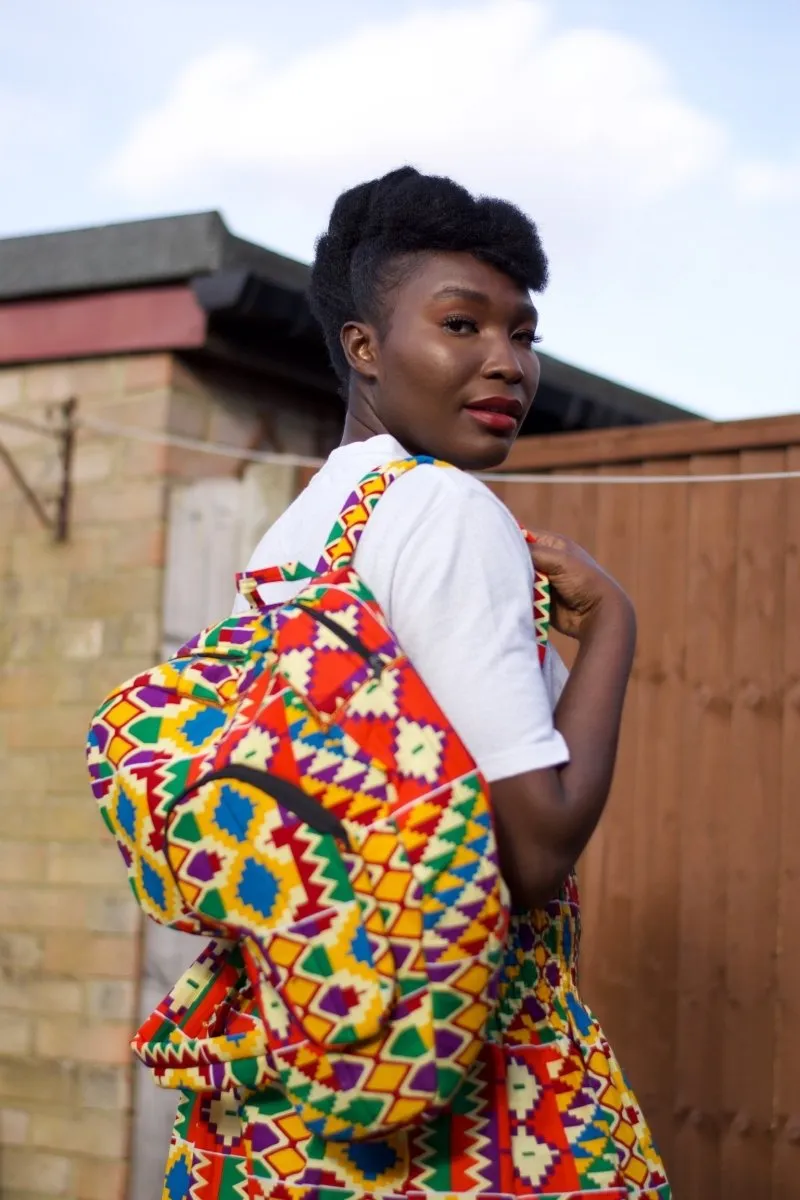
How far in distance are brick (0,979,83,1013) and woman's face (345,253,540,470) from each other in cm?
409

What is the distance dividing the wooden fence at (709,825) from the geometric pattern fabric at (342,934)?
3.20 meters

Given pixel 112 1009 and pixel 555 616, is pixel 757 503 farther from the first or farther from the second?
pixel 555 616

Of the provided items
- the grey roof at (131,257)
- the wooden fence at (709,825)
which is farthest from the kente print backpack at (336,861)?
the grey roof at (131,257)

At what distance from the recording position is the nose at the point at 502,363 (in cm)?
177

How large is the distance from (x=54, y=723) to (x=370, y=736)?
14.5 feet

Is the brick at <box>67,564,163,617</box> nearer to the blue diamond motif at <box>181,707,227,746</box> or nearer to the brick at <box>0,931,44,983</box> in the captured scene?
the brick at <box>0,931,44,983</box>

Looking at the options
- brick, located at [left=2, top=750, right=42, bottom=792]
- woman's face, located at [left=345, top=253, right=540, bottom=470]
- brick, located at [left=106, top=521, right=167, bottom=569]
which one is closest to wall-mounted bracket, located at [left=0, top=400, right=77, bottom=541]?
brick, located at [left=106, top=521, right=167, bottom=569]

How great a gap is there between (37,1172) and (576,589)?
4435mm

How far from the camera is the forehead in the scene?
5.86 ft

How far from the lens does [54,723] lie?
5672mm

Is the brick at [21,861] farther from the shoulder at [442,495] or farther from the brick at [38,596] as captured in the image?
the shoulder at [442,495]

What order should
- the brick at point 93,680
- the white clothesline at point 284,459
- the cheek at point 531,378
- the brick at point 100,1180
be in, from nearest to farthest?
the cheek at point 531,378, the white clothesline at point 284,459, the brick at point 100,1180, the brick at point 93,680

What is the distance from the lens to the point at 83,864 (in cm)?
550

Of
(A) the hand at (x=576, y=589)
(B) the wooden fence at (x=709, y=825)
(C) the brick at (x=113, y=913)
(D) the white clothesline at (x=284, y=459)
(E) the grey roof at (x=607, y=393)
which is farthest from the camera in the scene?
(E) the grey roof at (x=607, y=393)
